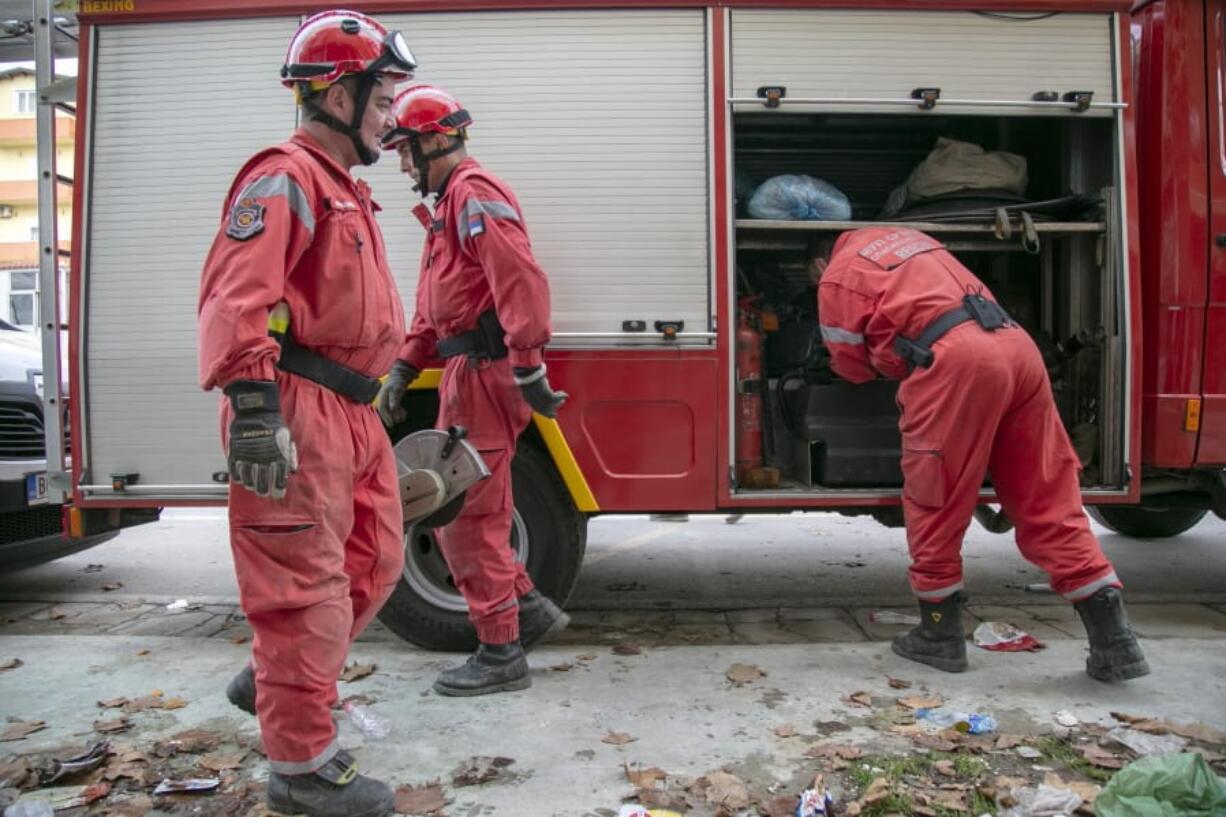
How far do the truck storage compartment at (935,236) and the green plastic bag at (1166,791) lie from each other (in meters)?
1.89

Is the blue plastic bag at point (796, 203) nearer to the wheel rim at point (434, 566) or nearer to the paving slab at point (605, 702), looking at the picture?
the wheel rim at point (434, 566)

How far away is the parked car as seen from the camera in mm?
4535

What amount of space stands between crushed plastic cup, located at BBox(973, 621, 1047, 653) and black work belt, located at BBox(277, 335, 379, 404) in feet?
9.32

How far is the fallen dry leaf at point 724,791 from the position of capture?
8.18 ft

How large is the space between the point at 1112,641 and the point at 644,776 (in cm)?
190

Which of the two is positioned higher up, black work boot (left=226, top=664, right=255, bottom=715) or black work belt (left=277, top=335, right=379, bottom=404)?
black work belt (left=277, top=335, right=379, bottom=404)

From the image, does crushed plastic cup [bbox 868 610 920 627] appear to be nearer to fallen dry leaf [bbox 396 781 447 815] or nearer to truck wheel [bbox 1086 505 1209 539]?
fallen dry leaf [bbox 396 781 447 815]

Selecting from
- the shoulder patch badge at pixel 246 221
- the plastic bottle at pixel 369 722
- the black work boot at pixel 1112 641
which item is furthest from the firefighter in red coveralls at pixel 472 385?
the black work boot at pixel 1112 641

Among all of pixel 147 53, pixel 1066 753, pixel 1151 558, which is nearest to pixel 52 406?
pixel 147 53

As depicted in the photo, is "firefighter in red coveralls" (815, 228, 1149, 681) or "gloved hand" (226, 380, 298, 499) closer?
"gloved hand" (226, 380, 298, 499)

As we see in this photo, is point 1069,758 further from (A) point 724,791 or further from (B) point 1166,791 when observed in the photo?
(A) point 724,791

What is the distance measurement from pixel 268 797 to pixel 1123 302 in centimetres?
373

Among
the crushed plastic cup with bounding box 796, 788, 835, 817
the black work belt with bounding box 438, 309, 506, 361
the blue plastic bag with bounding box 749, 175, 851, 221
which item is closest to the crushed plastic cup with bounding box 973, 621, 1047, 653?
the crushed plastic cup with bounding box 796, 788, 835, 817

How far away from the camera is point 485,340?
11.1 ft
